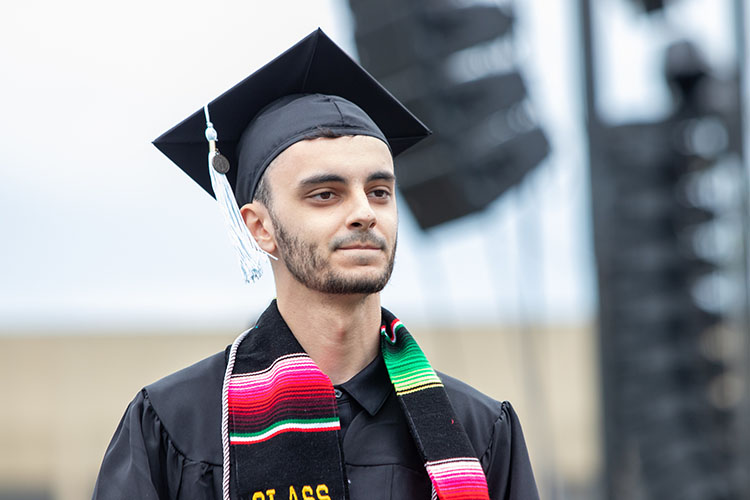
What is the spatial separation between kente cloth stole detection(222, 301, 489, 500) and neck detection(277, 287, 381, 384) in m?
0.03

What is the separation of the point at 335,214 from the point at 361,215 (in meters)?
0.05

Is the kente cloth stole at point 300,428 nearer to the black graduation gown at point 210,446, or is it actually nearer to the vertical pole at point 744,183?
the black graduation gown at point 210,446

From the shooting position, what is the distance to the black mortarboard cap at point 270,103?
204 centimetres

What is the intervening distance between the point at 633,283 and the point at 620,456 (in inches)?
97.5

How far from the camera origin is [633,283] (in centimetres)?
874

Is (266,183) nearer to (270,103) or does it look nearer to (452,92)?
(270,103)

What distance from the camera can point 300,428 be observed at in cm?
184

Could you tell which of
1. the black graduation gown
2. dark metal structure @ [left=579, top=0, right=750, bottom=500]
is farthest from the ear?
dark metal structure @ [left=579, top=0, right=750, bottom=500]

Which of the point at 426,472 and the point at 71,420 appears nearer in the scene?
the point at 426,472

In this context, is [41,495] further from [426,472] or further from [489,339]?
[426,472]

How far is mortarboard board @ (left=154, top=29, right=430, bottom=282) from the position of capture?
1.97m

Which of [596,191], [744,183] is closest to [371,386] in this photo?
[596,191]

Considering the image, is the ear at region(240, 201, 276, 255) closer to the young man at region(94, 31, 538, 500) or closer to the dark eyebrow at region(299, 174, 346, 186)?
the young man at region(94, 31, 538, 500)

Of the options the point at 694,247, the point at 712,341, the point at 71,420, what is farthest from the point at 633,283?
the point at 71,420
